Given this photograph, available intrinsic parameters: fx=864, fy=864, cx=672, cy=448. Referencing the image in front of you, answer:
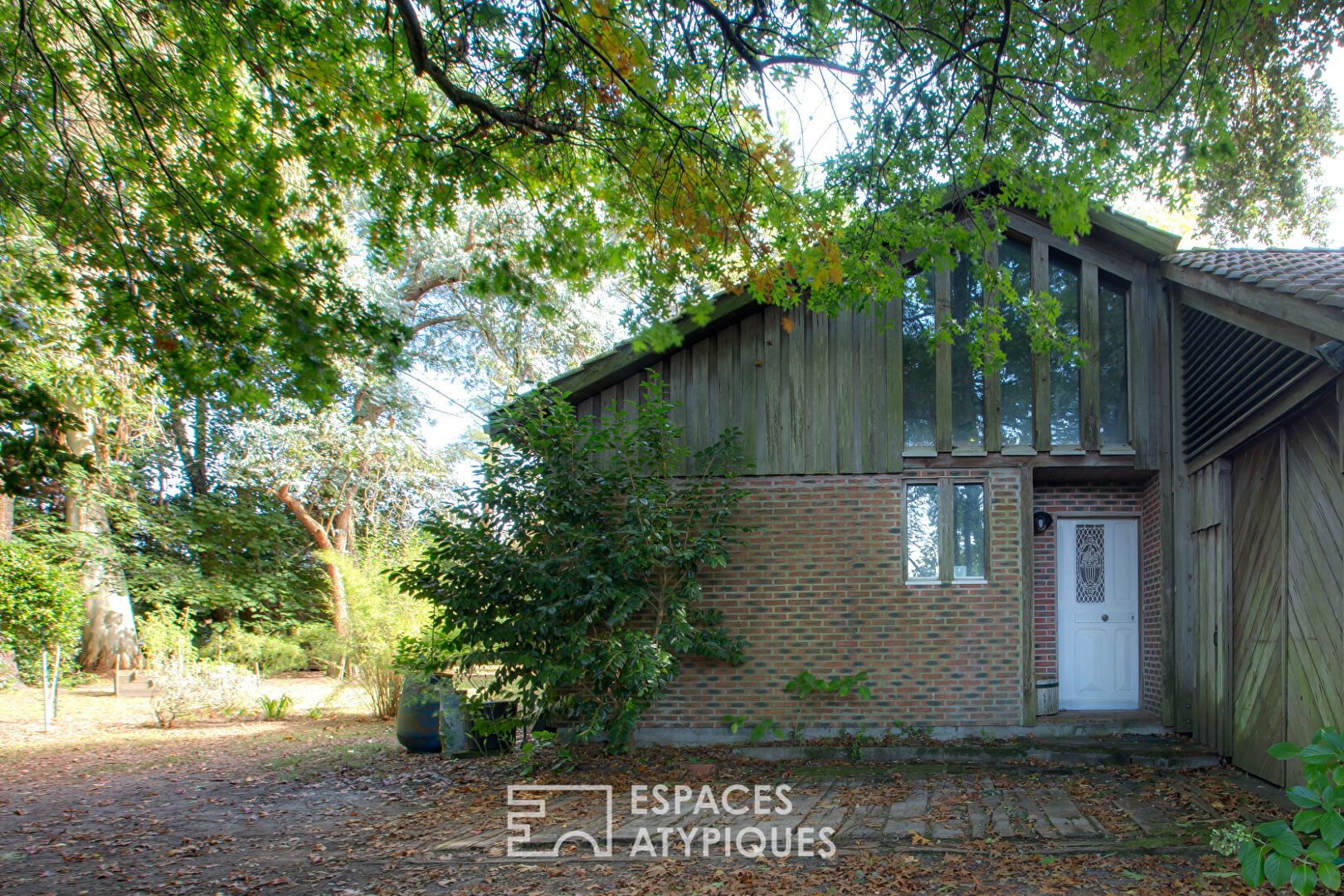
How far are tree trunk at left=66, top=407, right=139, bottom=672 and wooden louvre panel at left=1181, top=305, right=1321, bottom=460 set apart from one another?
18687mm

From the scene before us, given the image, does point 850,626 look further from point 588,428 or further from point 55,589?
point 55,589

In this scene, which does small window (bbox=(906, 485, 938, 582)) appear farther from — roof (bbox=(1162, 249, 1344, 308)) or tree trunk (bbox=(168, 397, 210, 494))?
tree trunk (bbox=(168, 397, 210, 494))

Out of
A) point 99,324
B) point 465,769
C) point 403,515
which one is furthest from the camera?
point 403,515

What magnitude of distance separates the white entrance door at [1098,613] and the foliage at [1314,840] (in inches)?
210

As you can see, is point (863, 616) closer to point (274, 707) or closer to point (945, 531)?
point (945, 531)

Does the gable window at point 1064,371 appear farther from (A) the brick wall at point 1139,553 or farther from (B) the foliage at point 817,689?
(B) the foliage at point 817,689

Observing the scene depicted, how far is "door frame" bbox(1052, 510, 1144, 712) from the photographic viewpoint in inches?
360

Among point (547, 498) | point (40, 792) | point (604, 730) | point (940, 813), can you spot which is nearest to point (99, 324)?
point (547, 498)

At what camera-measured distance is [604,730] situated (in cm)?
862

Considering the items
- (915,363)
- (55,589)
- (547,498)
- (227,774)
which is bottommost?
(227,774)

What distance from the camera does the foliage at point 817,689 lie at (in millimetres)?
8570

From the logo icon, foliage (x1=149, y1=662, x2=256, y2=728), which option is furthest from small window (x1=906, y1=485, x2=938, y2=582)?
foliage (x1=149, y1=662, x2=256, y2=728)

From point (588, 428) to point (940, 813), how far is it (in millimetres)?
4569

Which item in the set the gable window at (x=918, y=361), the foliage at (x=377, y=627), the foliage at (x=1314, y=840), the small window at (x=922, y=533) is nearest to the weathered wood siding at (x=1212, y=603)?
the small window at (x=922, y=533)
